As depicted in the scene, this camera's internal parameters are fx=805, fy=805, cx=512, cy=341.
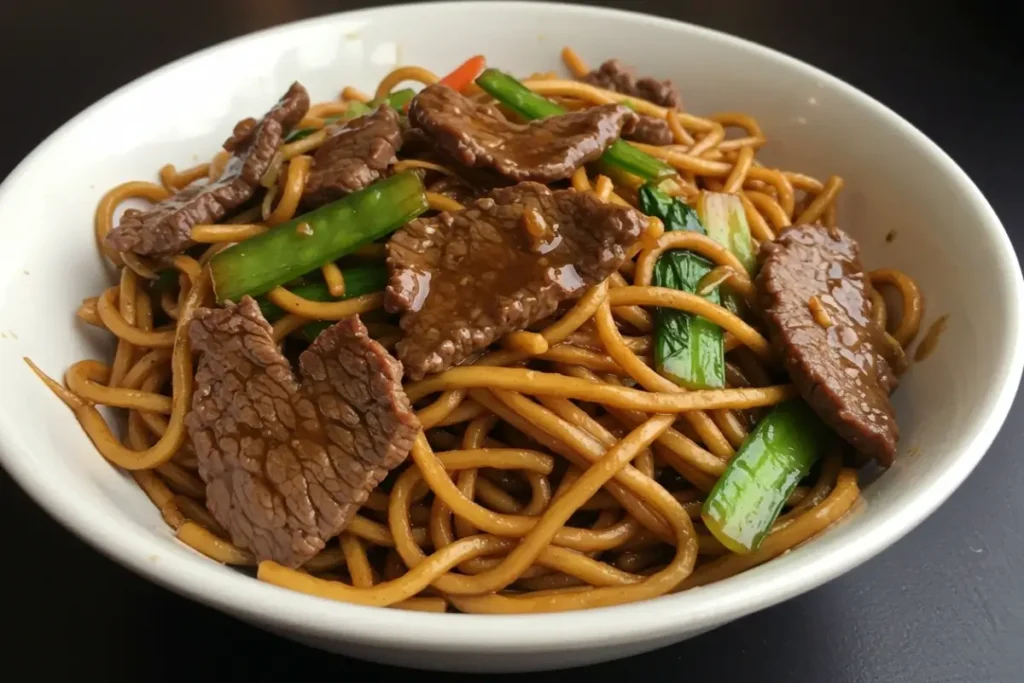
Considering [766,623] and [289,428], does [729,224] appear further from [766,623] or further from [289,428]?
[289,428]

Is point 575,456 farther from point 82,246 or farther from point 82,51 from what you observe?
point 82,51

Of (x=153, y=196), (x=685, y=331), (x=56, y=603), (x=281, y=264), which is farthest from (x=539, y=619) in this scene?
(x=153, y=196)

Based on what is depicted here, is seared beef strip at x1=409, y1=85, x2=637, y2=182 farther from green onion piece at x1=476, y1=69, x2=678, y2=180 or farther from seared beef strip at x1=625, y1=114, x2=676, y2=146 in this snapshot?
seared beef strip at x1=625, y1=114, x2=676, y2=146

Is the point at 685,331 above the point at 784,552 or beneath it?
above

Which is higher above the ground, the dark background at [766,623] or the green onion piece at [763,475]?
the green onion piece at [763,475]

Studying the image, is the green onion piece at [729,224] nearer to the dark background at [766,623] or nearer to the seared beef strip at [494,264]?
the seared beef strip at [494,264]

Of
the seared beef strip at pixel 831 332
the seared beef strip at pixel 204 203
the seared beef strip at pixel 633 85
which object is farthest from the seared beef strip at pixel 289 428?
the seared beef strip at pixel 633 85
